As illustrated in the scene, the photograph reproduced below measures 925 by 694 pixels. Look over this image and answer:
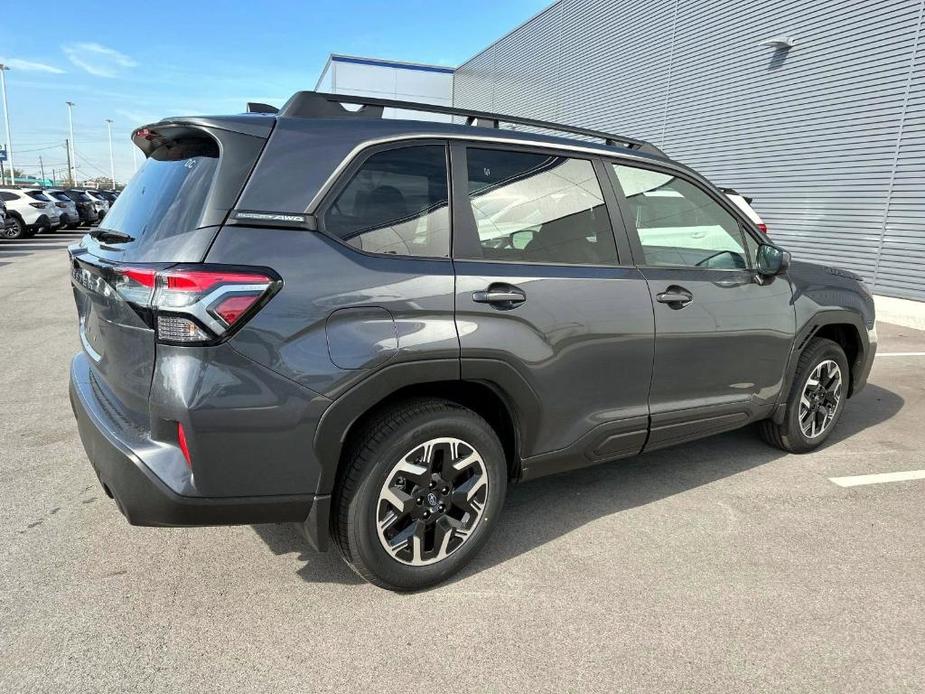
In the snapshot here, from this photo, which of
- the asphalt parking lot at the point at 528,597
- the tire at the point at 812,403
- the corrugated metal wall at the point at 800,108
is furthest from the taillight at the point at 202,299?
the corrugated metal wall at the point at 800,108

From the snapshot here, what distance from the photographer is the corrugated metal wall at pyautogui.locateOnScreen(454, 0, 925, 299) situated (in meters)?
11.1

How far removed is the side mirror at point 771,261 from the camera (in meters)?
3.74

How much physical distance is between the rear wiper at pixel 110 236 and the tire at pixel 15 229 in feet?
72.6

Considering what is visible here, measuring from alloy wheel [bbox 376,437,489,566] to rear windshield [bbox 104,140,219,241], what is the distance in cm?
122

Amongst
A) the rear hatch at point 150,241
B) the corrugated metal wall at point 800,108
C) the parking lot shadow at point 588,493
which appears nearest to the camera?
the rear hatch at point 150,241

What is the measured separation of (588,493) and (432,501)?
1.34m

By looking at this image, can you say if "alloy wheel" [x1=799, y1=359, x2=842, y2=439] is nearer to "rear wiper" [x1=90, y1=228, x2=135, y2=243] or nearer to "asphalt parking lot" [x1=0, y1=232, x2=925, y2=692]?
"asphalt parking lot" [x1=0, y1=232, x2=925, y2=692]

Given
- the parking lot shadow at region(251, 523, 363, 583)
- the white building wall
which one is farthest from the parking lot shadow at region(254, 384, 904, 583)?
the white building wall

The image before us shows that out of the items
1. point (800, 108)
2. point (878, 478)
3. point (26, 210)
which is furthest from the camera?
→ point (26, 210)

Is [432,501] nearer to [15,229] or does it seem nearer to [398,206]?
[398,206]

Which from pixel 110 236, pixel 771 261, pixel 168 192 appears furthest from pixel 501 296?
pixel 771 261

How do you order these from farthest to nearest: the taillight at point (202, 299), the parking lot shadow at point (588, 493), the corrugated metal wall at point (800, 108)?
the corrugated metal wall at point (800, 108)
the parking lot shadow at point (588, 493)
the taillight at point (202, 299)

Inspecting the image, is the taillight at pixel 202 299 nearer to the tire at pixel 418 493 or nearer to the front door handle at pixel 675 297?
the tire at pixel 418 493

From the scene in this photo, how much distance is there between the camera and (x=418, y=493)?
104 inches
